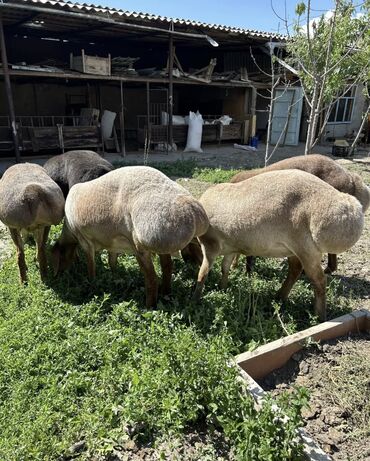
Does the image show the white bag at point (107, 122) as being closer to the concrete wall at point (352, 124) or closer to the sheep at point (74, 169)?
the sheep at point (74, 169)

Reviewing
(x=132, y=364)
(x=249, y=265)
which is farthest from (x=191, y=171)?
(x=132, y=364)

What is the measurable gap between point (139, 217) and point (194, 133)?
1150cm

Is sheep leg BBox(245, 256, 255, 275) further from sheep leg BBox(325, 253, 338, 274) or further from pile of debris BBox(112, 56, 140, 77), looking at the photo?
pile of debris BBox(112, 56, 140, 77)

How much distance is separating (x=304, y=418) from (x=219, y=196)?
1.97 m

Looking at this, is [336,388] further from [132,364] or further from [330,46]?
[330,46]

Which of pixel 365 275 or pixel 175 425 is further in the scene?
pixel 365 275

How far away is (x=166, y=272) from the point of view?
142 inches

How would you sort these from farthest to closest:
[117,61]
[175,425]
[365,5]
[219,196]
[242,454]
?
[117,61], [365,5], [219,196], [175,425], [242,454]

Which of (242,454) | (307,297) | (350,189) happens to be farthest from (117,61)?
(242,454)

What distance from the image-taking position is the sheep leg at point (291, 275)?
3611 mm

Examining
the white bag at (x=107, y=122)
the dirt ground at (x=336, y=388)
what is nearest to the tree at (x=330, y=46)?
the dirt ground at (x=336, y=388)

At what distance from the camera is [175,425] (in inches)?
89.4

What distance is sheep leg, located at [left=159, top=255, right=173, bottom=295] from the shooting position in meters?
3.53

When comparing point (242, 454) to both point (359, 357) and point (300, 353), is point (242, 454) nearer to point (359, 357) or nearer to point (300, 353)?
point (300, 353)
